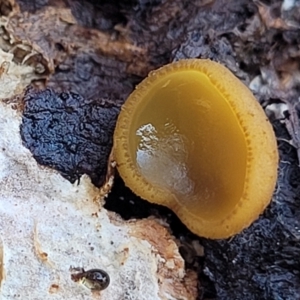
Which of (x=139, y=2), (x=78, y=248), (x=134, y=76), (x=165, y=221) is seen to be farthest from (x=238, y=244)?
(x=139, y=2)

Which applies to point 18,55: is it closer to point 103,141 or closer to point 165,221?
point 103,141

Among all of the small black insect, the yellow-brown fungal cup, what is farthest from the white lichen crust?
the yellow-brown fungal cup

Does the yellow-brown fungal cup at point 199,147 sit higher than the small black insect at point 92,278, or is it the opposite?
the yellow-brown fungal cup at point 199,147

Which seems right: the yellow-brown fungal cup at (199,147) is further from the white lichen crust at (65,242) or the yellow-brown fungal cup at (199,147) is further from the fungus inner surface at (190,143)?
the white lichen crust at (65,242)

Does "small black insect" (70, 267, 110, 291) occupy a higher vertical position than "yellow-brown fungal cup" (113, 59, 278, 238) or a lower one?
lower

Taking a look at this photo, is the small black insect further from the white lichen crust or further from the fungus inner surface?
the fungus inner surface

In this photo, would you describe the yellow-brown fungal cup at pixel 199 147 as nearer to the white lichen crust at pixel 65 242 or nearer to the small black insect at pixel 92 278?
the white lichen crust at pixel 65 242

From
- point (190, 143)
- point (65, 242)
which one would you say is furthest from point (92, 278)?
point (190, 143)

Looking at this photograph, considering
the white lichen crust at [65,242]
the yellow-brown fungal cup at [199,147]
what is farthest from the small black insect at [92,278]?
the yellow-brown fungal cup at [199,147]
